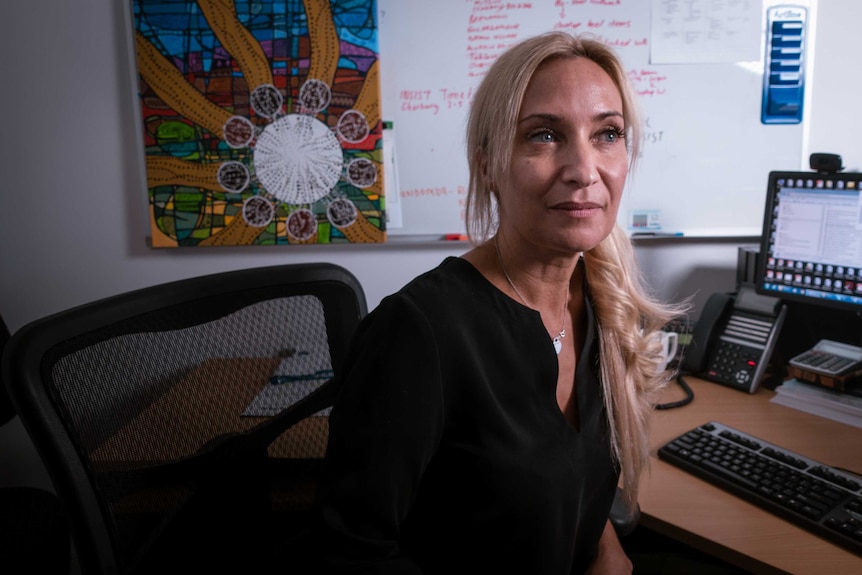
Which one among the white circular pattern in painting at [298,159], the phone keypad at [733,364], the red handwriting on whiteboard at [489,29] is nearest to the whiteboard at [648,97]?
the red handwriting on whiteboard at [489,29]

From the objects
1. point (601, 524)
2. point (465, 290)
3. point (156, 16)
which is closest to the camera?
point (465, 290)

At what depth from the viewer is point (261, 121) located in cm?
174

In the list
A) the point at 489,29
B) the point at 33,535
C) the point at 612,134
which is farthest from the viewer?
the point at 489,29

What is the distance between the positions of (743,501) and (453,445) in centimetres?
56

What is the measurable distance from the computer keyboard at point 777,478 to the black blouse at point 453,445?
0.96 feet

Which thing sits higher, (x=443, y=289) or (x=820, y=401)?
(x=443, y=289)

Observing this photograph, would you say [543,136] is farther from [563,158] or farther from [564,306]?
[564,306]

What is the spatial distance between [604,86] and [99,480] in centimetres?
83

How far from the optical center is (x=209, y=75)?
172cm

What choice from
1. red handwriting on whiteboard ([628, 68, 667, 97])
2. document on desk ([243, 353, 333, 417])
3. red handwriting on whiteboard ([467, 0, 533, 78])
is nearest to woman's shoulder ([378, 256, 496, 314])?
document on desk ([243, 353, 333, 417])

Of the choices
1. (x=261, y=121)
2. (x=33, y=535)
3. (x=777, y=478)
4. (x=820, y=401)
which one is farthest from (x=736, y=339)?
(x=33, y=535)

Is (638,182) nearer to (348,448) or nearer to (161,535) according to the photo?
(348,448)

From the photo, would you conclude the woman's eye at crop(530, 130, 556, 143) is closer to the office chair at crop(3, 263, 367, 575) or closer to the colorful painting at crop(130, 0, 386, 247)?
the office chair at crop(3, 263, 367, 575)

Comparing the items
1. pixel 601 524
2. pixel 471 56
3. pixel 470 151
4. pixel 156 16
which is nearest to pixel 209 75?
pixel 156 16
